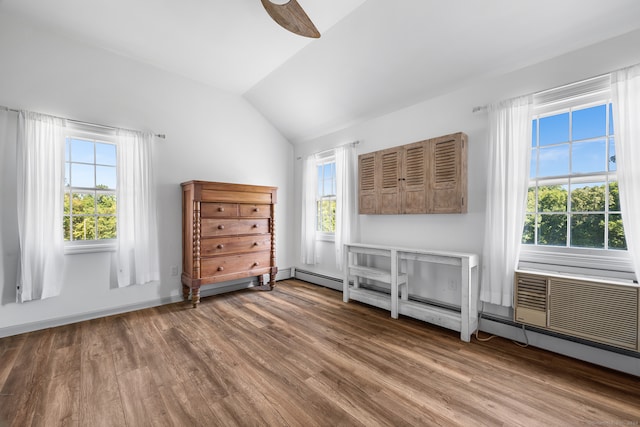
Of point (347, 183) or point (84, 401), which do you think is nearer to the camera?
point (84, 401)

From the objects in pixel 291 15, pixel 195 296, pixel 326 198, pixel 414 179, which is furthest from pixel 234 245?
pixel 291 15

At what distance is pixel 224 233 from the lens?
3783 mm

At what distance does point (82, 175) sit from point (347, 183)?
3.29 meters

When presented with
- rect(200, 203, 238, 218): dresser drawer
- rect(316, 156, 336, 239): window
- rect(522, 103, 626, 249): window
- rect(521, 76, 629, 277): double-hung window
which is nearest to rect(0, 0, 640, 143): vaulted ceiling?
rect(521, 76, 629, 277): double-hung window

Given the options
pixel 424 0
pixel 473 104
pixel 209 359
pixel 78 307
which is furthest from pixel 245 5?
pixel 78 307

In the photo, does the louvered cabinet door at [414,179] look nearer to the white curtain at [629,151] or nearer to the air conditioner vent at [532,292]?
the air conditioner vent at [532,292]

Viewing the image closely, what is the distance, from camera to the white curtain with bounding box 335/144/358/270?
4.06 meters

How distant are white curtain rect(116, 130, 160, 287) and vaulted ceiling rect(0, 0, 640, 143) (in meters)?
1.16

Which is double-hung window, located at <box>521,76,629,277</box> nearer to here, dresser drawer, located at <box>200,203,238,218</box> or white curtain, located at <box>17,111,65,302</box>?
dresser drawer, located at <box>200,203,238,218</box>

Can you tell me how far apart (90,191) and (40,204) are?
0.50 m

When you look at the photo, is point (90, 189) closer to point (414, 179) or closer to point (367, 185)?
point (367, 185)

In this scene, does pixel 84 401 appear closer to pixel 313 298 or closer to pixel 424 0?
pixel 313 298

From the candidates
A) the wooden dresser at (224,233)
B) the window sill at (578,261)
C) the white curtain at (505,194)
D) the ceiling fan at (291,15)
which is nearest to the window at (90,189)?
the wooden dresser at (224,233)

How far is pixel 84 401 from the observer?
5.80ft
